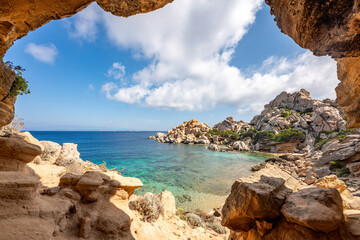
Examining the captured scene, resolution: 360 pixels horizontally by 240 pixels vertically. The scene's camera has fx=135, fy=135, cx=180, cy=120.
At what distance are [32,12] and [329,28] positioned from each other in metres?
7.94

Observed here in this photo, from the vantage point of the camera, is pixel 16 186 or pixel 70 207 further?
pixel 70 207

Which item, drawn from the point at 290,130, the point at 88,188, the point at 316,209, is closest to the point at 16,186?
the point at 88,188

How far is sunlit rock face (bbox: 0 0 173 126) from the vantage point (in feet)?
11.5

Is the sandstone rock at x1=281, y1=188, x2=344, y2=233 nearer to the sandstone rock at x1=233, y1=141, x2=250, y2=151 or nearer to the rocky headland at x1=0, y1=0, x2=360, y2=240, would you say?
the rocky headland at x1=0, y1=0, x2=360, y2=240

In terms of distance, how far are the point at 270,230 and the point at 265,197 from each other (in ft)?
3.46

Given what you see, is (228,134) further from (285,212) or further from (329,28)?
(329,28)

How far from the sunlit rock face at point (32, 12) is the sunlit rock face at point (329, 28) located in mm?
3900

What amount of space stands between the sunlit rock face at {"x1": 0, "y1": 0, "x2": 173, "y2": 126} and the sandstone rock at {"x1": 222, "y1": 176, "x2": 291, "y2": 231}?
22.6 ft

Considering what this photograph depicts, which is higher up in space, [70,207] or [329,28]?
[329,28]

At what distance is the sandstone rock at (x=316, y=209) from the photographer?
3.09 meters

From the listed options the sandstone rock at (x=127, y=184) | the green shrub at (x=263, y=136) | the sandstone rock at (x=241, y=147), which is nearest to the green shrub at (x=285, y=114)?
the green shrub at (x=263, y=136)

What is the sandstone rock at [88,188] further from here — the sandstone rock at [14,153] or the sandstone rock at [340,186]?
the sandstone rock at [340,186]

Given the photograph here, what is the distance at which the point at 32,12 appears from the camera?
3789 mm

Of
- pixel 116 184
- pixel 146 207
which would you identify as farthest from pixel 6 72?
pixel 146 207
